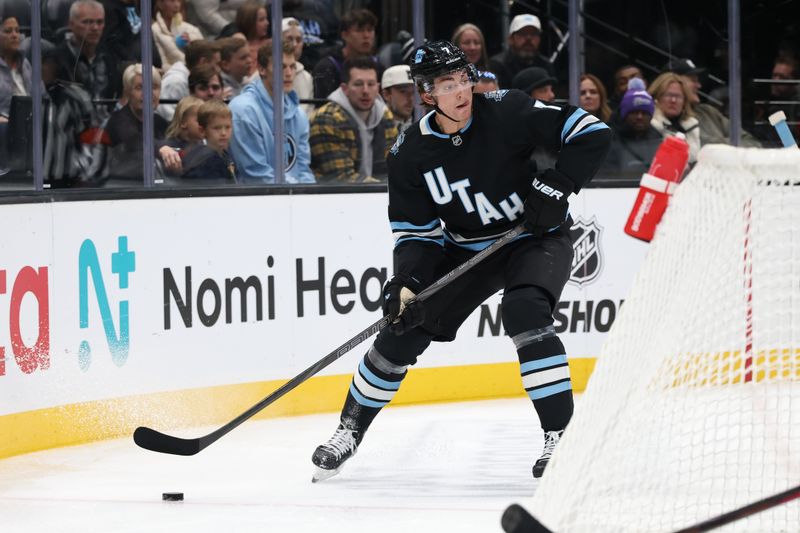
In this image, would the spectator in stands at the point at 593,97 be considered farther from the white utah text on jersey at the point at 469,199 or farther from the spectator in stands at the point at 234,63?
the white utah text on jersey at the point at 469,199

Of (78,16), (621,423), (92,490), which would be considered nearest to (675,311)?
(621,423)

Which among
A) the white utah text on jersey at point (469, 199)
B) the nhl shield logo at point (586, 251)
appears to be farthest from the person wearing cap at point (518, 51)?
the white utah text on jersey at point (469, 199)

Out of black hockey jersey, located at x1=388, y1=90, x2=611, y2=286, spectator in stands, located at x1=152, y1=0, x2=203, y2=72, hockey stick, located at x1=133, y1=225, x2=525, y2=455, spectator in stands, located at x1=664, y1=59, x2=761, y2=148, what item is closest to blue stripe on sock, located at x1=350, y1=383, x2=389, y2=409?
hockey stick, located at x1=133, y1=225, x2=525, y2=455

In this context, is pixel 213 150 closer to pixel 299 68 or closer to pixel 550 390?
pixel 299 68

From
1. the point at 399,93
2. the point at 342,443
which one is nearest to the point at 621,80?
the point at 399,93

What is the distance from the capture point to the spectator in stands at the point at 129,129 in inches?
199

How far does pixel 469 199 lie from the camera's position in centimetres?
394

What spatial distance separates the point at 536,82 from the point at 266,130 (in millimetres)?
1195

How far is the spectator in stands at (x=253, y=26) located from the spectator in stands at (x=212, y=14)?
4 centimetres

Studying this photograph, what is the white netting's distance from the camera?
9.09ft

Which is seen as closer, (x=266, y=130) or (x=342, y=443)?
(x=342, y=443)

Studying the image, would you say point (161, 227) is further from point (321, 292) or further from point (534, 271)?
point (534, 271)

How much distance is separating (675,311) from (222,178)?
2719mm

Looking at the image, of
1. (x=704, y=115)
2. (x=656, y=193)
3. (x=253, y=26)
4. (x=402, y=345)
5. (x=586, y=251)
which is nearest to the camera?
(x=656, y=193)
